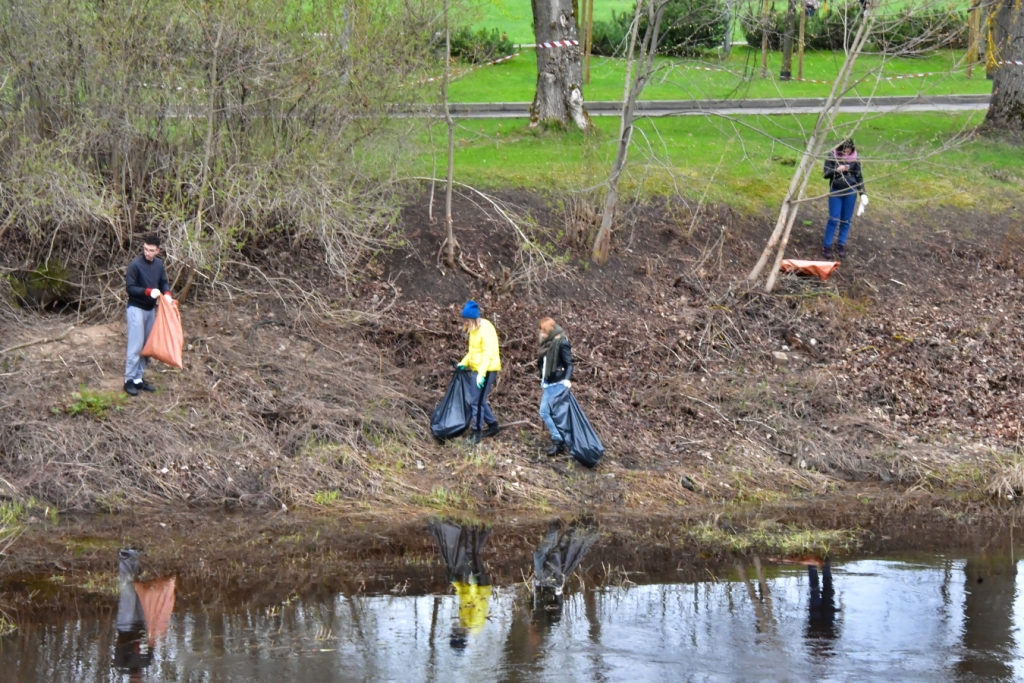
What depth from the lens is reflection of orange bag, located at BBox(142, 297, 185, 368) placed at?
11094 millimetres

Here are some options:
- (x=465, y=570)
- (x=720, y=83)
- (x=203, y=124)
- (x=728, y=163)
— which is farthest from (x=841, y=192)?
(x=720, y=83)

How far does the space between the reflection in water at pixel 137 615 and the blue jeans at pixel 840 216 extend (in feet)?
35.6

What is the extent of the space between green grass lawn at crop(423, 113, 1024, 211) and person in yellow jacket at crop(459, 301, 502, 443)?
4.29 meters

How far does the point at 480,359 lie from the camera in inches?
456

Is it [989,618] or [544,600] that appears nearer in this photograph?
[989,618]

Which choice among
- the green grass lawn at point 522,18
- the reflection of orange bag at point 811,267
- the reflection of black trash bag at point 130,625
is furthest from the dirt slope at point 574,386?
the green grass lawn at point 522,18

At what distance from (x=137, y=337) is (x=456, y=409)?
10.8 ft

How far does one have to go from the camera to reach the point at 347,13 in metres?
13.3

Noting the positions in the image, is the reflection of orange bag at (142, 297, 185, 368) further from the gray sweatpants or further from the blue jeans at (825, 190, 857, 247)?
the blue jeans at (825, 190, 857, 247)

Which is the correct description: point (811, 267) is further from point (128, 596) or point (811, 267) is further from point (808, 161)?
point (128, 596)

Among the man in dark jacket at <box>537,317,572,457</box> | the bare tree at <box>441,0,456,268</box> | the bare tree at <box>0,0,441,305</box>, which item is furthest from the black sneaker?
the bare tree at <box>441,0,456,268</box>

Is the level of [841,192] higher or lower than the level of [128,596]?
higher

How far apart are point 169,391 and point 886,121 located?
15676 millimetres

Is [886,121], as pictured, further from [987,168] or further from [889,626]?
[889,626]
